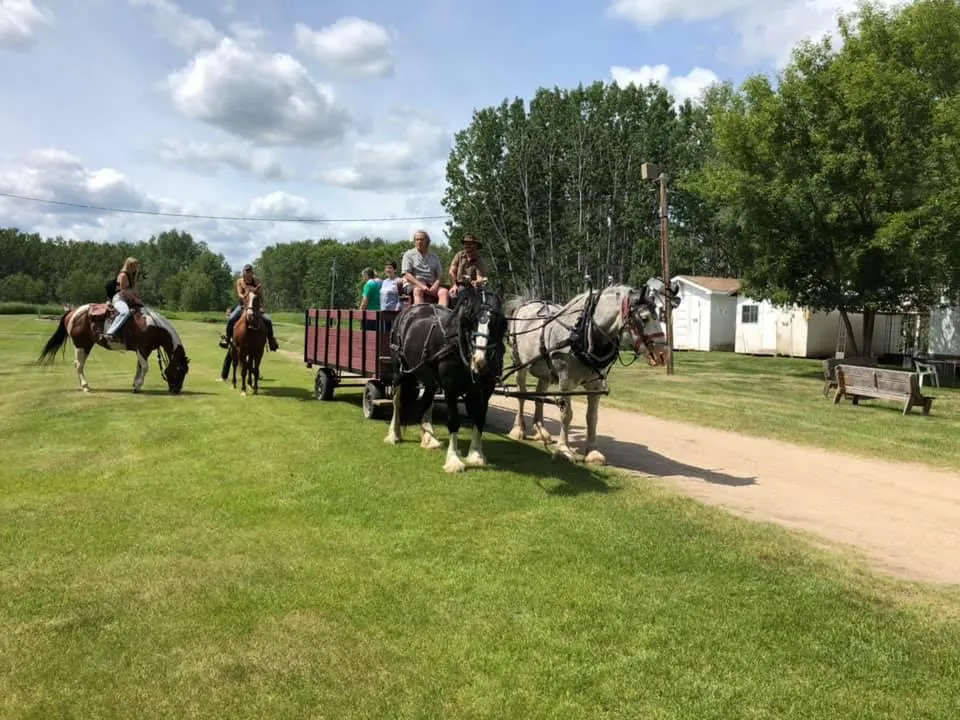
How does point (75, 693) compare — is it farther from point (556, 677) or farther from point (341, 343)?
point (341, 343)

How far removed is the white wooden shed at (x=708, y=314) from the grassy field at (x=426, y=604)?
114 feet

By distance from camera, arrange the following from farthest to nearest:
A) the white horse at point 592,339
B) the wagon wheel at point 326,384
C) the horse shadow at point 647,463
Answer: the wagon wheel at point 326,384, the horse shadow at point 647,463, the white horse at point 592,339

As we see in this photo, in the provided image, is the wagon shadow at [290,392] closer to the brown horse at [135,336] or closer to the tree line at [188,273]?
the brown horse at [135,336]

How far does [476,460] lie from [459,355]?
1285 mm

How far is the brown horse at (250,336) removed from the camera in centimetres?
1411

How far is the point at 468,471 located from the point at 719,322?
35910 mm

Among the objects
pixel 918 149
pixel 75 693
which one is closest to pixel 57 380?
pixel 75 693

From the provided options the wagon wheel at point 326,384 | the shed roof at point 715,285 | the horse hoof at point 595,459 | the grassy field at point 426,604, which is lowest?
the grassy field at point 426,604

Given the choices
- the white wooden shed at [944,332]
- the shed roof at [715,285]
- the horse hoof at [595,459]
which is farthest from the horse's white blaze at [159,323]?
the shed roof at [715,285]

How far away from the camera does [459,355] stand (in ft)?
27.0

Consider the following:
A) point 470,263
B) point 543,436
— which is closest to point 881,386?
point 543,436

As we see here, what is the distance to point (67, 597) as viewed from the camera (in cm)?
463

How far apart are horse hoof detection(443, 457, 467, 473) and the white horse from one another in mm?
1542

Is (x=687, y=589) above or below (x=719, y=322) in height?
below
